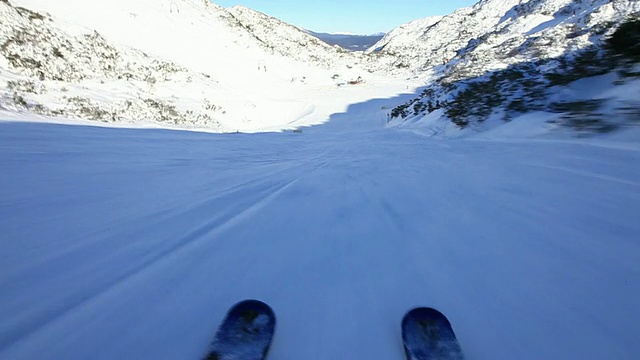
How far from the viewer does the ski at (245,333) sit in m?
1.38

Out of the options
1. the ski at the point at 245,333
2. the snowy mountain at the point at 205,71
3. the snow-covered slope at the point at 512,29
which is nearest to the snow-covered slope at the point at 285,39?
the snowy mountain at the point at 205,71

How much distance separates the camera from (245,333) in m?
1.44

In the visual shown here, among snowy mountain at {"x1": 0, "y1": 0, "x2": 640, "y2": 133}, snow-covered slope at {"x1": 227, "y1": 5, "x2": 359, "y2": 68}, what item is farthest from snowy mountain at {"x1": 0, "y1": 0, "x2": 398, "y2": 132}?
snow-covered slope at {"x1": 227, "y1": 5, "x2": 359, "y2": 68}

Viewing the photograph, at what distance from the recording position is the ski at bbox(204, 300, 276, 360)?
1.38 m

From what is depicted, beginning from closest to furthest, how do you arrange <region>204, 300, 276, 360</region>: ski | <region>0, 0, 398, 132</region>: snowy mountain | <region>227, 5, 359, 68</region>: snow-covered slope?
<region>204, 300, 276, 360</region>: ski < <region>0, 0, 398, 132</region>: snowy mountain < <region>227, 5, 359, 68</region>: snow-covered slope

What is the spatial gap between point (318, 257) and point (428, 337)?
0.91 m

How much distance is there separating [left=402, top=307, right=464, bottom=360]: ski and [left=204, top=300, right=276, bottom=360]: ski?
26.6 inches

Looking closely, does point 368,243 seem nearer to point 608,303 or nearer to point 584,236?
point 608,303

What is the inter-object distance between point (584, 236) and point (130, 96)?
50.4ft

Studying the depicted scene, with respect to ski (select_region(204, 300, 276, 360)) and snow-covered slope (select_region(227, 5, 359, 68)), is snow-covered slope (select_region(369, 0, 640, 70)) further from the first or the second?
ski (select_region(204, 300, 276, 360))

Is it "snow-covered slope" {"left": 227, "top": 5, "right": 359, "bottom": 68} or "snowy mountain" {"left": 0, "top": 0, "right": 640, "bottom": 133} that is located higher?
"snow-covered slope" {"left": 227, "top": 5, "right": 359, "bottom": 68}

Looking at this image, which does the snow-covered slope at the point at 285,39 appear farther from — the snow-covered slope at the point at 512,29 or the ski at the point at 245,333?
the ski at the point at 245,333

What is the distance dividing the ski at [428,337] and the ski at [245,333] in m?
0.67

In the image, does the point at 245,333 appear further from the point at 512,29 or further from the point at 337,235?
the point at 512,29
